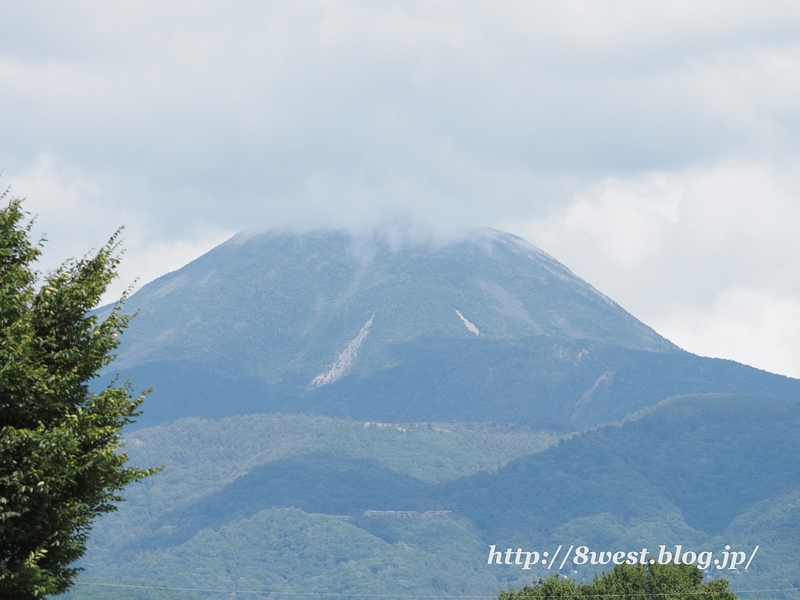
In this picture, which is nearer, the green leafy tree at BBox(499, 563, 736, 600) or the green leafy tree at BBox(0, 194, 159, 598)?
the green leafy tree at BBox(0, 194, 159, 598)

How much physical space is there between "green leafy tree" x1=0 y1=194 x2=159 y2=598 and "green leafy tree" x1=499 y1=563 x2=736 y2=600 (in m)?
48.6

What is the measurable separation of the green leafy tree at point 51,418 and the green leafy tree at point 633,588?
1915 inches

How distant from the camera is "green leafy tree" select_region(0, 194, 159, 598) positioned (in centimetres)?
2103

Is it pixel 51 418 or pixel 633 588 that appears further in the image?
pixel 633 588

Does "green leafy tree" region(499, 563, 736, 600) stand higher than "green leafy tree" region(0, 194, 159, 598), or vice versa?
"green leafy tree" region(499, 563, 736, 600)

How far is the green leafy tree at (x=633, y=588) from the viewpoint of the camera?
7031 cm

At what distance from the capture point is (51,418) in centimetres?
2342

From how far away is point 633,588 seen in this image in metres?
74.7

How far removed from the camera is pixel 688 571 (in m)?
81.4

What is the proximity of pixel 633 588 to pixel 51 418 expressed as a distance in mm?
57792

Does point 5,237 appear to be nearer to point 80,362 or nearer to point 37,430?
point 80,362

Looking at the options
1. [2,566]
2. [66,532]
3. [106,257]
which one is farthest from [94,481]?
[106,257]

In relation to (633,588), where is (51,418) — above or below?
below

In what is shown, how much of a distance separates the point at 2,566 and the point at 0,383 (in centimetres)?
317
